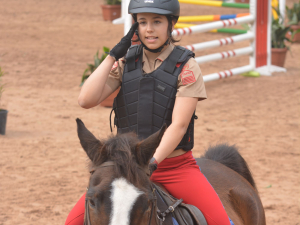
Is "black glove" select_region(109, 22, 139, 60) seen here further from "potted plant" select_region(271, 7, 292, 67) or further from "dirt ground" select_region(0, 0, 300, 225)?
"potted plant" select_region(271, 7, 292, 67)

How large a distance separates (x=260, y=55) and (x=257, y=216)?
8.23 meters

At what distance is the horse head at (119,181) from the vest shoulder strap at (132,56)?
2.21ft

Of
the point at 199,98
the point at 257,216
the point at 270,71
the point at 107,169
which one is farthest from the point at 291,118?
the point at 107,169

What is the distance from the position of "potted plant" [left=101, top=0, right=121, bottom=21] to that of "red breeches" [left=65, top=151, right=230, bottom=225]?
1447 centimetres

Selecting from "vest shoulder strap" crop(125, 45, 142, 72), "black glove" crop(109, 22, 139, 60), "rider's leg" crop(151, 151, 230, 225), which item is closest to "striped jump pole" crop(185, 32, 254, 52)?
"vest shoulder strap" crop(125, 45, 142, 72)

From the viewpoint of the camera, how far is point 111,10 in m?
16.0

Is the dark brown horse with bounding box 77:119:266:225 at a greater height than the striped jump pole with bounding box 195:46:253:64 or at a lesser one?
greater

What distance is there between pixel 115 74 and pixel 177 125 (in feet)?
1.89

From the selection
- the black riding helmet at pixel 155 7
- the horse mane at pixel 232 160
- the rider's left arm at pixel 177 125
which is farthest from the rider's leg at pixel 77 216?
the horse mane at pixel 232 160

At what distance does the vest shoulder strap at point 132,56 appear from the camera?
2400 millimetres

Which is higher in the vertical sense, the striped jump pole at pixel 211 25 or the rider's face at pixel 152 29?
the rider's face at pixel 152 29

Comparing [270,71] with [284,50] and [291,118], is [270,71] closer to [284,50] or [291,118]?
[284,50]

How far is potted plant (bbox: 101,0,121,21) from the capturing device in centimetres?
1606

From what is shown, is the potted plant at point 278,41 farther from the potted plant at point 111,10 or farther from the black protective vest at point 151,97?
the black protective vest at point 151,97
